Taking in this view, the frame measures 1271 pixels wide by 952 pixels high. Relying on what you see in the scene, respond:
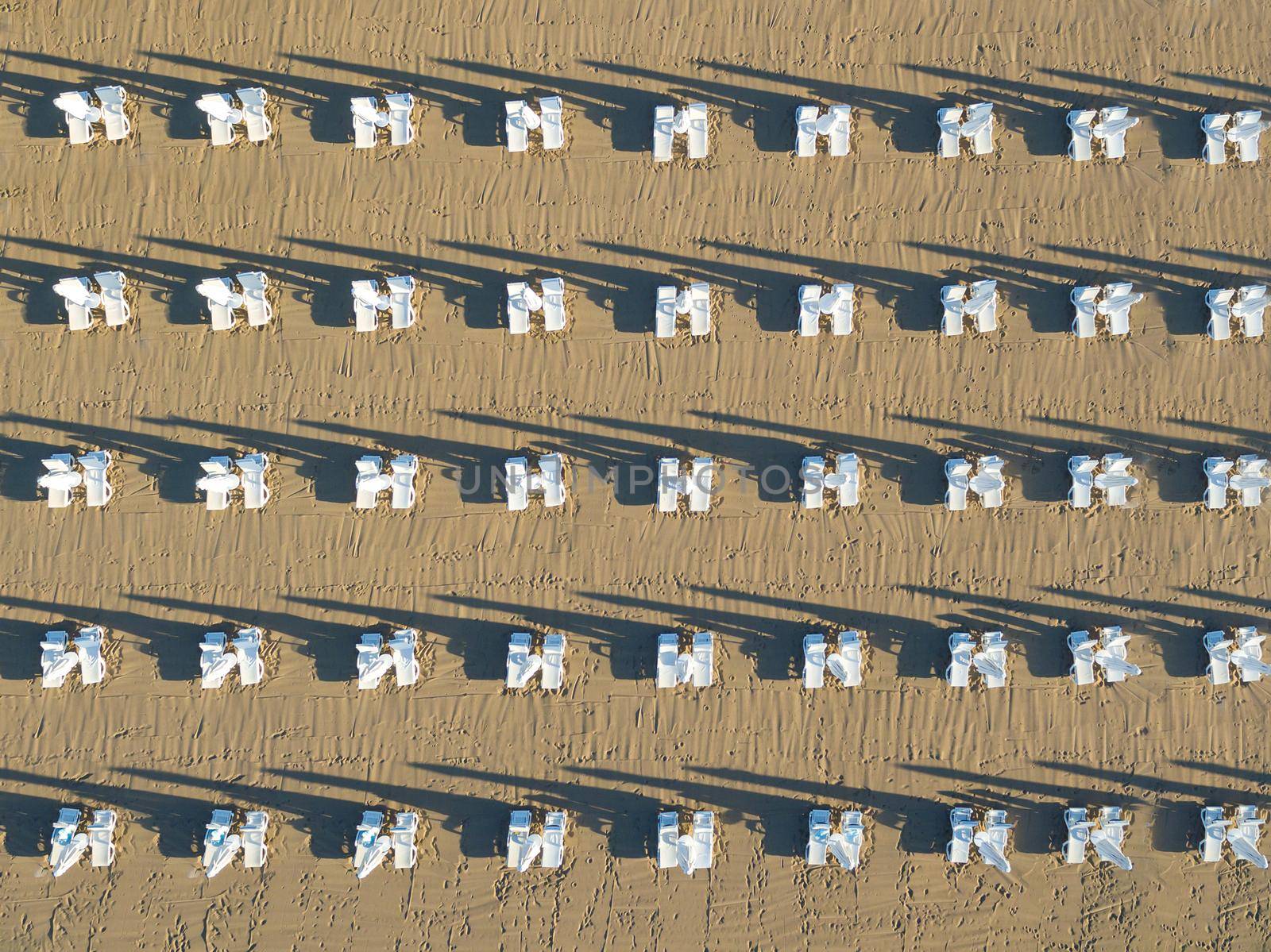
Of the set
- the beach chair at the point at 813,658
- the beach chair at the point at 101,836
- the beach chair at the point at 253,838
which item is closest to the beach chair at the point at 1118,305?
the beach chair at the point at 813,658

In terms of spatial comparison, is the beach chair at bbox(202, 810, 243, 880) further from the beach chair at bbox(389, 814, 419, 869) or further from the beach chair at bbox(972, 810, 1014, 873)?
the beach chair at bbox(972, 810, 1014, 873)

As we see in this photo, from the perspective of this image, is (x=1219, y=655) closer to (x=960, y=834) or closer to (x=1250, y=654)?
(x=1250, y=654)

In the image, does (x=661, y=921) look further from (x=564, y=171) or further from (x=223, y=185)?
(x=223, y=185)

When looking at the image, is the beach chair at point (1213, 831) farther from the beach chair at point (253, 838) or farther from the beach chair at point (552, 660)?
the beach chair at point (253, 838)

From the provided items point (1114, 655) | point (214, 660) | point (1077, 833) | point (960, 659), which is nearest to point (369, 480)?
point (214, 660)

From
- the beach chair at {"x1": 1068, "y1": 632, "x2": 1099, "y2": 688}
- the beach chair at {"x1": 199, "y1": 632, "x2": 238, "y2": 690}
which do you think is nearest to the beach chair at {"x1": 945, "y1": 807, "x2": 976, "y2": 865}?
the beach chair at {"x1": 1068, "y1": 632, "x2": 1099, "y2": 688}
